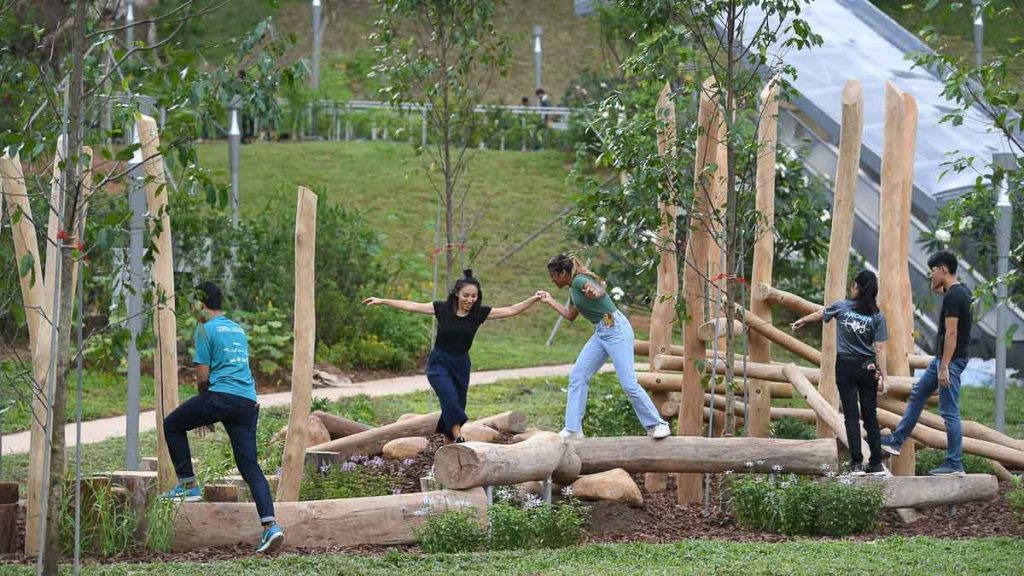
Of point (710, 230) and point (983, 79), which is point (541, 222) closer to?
point (710, 230)

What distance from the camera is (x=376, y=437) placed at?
11.3 meters

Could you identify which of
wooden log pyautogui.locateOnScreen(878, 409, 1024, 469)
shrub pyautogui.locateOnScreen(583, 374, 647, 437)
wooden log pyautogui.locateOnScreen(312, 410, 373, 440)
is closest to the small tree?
shrub pyautogui.locateOnScreen(583, 374, 647, 437)

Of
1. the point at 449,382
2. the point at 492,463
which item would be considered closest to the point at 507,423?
the point at 449,382

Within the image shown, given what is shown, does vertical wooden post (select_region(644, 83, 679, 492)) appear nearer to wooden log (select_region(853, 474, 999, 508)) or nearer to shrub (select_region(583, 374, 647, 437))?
shrub (select_region(583, 374, 647, 437))

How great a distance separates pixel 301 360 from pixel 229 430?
78cm

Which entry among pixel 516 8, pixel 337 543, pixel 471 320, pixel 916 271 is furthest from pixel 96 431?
pixel 516 8

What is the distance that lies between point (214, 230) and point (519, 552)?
10917 mm

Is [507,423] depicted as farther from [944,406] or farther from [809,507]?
[944,406]

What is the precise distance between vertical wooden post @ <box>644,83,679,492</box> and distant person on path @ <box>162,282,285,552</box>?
342 cm

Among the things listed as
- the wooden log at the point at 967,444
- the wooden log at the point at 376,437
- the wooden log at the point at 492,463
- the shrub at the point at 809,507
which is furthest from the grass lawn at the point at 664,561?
the wooden log at the point at 376,437

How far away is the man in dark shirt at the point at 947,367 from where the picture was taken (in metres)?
9.88

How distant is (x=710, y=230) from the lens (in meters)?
10.3

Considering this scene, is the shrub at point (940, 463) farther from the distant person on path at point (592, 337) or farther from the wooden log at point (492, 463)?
the wooden log at point (492, 463)

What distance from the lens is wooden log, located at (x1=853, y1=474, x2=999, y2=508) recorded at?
974cm
